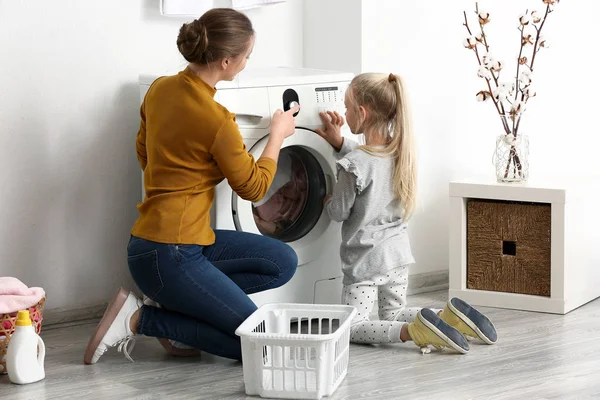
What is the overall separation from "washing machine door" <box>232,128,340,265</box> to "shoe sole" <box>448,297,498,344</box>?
445mm

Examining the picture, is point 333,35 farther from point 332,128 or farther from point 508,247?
point 508,247

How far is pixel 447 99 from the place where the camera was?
3.30 metres

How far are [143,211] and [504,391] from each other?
945 millimetres

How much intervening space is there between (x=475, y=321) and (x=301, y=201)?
2.00ft

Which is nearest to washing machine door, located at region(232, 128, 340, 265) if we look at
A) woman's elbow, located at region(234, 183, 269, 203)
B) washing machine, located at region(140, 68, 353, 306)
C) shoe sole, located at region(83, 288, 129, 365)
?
washing machine, located at region(140, 68, 353, 306)

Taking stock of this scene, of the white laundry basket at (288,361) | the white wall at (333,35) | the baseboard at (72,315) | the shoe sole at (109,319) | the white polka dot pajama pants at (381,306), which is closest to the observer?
the white laundry basket at (288,361)

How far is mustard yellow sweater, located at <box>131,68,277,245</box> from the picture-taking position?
2182 millimetres

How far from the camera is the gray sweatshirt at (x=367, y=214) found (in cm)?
256

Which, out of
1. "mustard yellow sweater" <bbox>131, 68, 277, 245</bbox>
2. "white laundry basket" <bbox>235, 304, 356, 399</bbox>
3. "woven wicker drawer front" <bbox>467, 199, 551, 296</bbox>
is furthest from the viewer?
"woven wicker drawer front" <bbox>467, 199, 551, 296</bbox>

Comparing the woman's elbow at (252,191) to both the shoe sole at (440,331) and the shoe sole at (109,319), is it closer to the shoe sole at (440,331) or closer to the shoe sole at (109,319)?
the shoe sole at (109,319)

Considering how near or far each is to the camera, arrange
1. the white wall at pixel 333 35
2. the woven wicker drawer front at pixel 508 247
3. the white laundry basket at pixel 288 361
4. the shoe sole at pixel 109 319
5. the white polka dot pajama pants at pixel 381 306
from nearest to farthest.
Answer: the white laundry basket at pixel 288 361 → the shoe sole at pixel 109 319 → the white polka dot pajama pants at pixel 381 306 → the woven wicker drawer front at pixel 508 247 → the white wall at pixel 333 35

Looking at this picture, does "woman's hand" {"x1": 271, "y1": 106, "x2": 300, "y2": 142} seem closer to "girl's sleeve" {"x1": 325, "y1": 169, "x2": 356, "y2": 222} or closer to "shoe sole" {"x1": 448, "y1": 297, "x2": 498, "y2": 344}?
"girl's sleeve" {"x1": 325, "y1": 169, "x2": 356, "y2": 222}

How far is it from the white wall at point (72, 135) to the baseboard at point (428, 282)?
3.27 feet

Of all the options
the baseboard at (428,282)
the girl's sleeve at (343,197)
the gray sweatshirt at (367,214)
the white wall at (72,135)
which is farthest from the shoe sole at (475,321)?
the white wall at (72,135)
